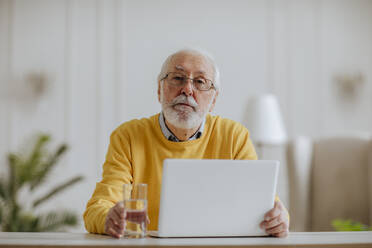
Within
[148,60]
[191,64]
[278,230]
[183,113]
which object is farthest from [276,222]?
[148,60]

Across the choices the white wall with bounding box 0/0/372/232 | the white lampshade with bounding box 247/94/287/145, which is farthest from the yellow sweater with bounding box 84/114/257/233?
the white wall with bounding box 0/0/372/232

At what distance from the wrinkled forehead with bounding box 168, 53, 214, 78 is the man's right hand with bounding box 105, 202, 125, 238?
659 millimetres

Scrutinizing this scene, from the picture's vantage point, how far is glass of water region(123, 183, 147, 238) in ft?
3.48

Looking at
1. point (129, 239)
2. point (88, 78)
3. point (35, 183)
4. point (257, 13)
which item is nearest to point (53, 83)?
point (88, 78)

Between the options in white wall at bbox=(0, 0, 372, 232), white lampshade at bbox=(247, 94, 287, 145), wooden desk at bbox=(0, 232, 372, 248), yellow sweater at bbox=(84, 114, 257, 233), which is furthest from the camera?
white wall at bbox=(0, 0, 372, 232)

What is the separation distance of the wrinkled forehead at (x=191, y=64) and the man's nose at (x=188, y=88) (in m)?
0.04

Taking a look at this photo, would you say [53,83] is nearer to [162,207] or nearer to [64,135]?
[64,135]

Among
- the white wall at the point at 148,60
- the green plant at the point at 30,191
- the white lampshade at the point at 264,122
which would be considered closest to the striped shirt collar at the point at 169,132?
the white lampshade at the point at 264,122

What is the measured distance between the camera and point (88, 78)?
4.15 m

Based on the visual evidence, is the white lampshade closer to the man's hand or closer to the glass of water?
the man's hand

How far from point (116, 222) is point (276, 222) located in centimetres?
42

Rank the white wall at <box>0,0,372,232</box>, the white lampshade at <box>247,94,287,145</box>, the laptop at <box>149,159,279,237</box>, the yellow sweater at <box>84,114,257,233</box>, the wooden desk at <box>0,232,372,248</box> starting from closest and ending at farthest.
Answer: the wooden desk at <box>0,232,372,248</box>
the laptop at <box>149,159,279,237</box>
the yellow sweater at <box>84,114,257,233</box>
the white lampshade at <box>247,94,287,145</box>
the white wall at <box>0,0,372,232</box>

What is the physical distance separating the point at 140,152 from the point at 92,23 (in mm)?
3000

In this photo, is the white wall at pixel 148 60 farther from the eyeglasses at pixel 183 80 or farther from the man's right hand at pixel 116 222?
the man's right hand at pixel 116 222
